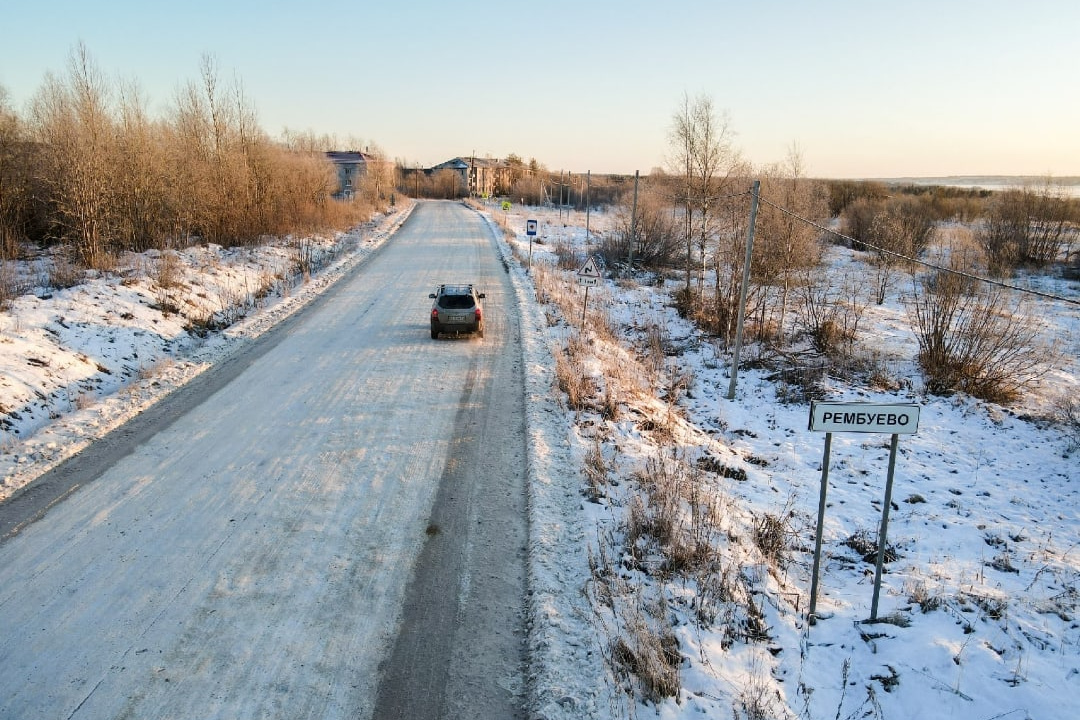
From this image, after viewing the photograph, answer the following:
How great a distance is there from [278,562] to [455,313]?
929 centimetres

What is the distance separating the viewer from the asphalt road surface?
15.0 ft

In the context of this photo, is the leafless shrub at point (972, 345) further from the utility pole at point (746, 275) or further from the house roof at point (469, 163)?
the house roof at point (469, 163)

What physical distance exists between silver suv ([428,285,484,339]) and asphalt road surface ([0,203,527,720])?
366 centimetres

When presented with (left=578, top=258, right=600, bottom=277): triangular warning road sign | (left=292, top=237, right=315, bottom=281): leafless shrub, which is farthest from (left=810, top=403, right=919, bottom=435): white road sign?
(left=292, top=237, right=315, bottom=281): leafless shrub

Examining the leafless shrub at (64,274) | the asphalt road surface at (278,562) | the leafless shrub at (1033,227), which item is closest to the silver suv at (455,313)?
the asphalt road surface at (278,562)

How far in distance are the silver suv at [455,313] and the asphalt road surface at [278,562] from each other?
3655mm

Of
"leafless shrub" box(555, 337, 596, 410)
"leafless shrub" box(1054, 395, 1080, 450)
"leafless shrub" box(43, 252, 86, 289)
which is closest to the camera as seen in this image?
"leafless shrub" box(555, 337, 596, 410)

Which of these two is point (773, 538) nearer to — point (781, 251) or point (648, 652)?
point (648, 652)

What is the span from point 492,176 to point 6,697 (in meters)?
140

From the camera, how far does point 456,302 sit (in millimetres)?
14992

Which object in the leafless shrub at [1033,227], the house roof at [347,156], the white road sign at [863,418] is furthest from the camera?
the house roof at [347,156]

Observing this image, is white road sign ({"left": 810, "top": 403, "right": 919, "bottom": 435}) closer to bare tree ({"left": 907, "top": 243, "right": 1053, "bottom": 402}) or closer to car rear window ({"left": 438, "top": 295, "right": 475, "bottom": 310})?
car rear window ({"left": 438, "top": 295, "right": 475, "bottom": 310})

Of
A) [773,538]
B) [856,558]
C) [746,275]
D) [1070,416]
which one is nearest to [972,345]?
[1070,416]

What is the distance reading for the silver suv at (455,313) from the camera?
14.8 meters
